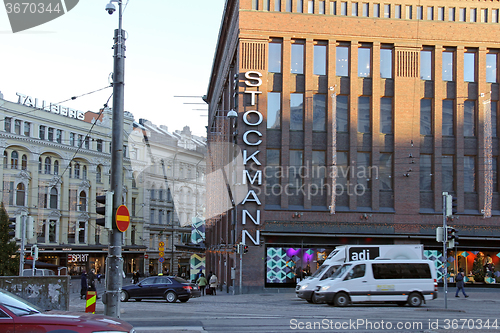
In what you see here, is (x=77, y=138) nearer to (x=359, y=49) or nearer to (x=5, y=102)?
(x=5, y=102)

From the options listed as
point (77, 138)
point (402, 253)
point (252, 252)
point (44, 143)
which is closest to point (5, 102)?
point (44, 143)

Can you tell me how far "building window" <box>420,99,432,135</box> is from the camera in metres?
37.1

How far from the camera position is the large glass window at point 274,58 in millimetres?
36562

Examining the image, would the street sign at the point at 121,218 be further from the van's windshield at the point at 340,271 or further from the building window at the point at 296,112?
the building window at the point at 296,112

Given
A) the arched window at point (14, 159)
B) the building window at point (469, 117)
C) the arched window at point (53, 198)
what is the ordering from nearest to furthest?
the building window at point (469, 117) < the arched window at point (14, 159) < the arched window at point (53, 198)

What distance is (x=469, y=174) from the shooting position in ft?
122

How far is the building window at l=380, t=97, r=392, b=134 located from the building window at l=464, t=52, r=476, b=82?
218 inches

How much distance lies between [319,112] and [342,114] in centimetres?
152

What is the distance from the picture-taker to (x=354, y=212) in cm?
3578

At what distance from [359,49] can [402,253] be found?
15.6m

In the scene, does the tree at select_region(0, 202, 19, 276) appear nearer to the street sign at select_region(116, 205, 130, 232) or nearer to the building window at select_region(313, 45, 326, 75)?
the building window at select_region(313, 45, 326, 75)

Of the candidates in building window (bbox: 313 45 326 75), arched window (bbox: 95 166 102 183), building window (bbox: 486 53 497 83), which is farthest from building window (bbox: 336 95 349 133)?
arched window (bbox: 95 166 102 183)

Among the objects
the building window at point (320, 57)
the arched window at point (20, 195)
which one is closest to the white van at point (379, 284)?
the building window at point (320, 57)

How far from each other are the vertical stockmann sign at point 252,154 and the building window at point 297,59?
8.21 ft
